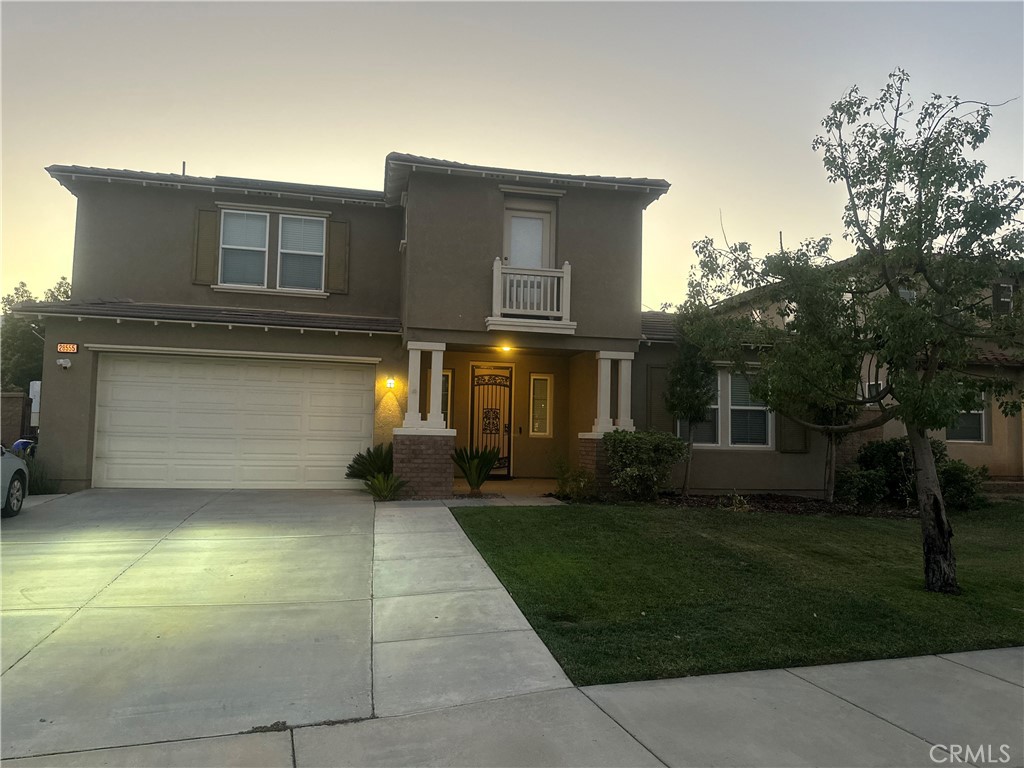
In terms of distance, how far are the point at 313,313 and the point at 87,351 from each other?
4074 millimetres

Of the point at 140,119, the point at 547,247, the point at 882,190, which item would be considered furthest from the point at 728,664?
the point at 140,119

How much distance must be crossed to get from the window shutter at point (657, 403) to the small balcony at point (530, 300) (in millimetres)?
2426

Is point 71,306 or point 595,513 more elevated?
point 71,306

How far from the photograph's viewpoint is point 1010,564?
25.6ft

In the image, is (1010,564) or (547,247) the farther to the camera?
(547,247)

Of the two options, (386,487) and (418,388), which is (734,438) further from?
(386,487)

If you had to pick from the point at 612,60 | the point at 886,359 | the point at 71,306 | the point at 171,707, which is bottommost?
the point at 171,707

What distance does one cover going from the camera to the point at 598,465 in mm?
11789

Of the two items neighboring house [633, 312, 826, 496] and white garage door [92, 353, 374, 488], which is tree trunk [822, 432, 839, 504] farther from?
white garage door [92, 353, 374, 488]

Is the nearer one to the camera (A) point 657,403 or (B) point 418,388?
(B) point 418,388

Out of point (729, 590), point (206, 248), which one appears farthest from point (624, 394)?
point (206, 248)

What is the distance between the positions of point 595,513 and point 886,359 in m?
5.03

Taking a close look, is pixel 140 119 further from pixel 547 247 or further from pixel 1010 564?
pixel 1010 564

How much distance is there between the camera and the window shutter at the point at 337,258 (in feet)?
43.4
